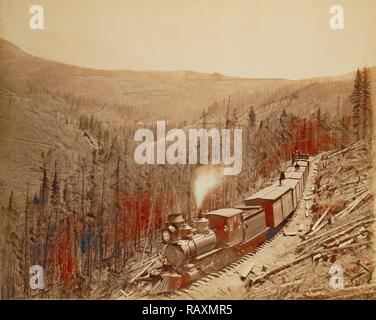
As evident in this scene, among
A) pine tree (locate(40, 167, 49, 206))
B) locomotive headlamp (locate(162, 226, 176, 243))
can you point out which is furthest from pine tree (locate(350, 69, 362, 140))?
pine tree (locate(40, 167, 49, 206))

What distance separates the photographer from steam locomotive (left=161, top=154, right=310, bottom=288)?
288 inches

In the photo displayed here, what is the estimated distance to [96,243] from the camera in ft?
24.3

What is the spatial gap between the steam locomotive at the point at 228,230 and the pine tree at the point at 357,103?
2.40 ft

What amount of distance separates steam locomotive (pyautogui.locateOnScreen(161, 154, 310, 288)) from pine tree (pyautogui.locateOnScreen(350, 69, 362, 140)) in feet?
2.40

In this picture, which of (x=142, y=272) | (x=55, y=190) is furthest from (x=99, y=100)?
(x=142, y=272)

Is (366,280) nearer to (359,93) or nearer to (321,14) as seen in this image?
(359,93)

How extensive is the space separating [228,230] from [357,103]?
2.30 m

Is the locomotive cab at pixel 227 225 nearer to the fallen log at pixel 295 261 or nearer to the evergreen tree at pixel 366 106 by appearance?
the fallen log at pixel 295 261

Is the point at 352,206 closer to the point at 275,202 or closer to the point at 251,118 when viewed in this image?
the point at 275,202

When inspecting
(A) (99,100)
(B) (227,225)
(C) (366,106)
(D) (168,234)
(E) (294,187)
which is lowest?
(D) (168,234)

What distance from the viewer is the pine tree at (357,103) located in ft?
24.7

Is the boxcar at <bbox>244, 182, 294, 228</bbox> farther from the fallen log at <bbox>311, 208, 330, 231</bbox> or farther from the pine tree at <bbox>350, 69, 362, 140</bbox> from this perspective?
the pine tree at <bbox>350, 69, 362, 140</bbox>

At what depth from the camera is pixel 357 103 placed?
753 centimetres

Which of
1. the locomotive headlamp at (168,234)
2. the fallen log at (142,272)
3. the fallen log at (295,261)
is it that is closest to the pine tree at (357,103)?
the fallen log at (295,261)
